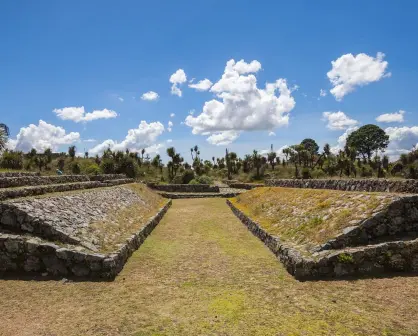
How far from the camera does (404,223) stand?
9.24 meters

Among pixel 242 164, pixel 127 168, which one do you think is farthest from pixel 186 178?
pixel 242 164

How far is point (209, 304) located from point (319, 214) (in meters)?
6.44

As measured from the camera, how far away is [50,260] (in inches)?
357

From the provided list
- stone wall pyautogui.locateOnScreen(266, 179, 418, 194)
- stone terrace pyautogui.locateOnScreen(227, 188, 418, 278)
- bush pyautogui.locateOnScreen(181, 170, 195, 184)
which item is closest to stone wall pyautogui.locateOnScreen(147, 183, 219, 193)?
bush pyautogui.locateOnScreen(181, 170, 195, 184)

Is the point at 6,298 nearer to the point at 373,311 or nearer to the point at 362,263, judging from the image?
the point at 373,311

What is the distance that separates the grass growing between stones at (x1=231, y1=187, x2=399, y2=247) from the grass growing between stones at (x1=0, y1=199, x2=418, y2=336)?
1692mm

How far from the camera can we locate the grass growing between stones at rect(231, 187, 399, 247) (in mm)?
9719

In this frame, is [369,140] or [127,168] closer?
[127,168]

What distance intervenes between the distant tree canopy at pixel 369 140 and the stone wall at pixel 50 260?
4337 inches

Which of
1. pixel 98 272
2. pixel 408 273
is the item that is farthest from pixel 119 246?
pixel 408 273

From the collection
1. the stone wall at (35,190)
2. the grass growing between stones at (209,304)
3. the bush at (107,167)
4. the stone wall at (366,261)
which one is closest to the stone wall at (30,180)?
the stone wall at (35,190)

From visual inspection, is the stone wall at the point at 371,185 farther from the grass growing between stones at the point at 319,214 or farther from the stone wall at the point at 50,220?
the stone wall at the point at 50,220

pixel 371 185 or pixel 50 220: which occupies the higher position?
pixel 371 185

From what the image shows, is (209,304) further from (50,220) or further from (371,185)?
(371,185)
